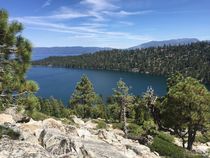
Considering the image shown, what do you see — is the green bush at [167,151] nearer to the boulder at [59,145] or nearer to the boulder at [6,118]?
the boulder at [59,145]

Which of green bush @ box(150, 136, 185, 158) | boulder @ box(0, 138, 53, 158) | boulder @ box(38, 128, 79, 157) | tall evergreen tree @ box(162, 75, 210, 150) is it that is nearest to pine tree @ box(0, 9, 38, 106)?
boulder @ box(0, 138, 53, 158)

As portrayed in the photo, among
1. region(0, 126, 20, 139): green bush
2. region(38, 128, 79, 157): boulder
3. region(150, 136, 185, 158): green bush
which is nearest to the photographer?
region(38, 128, 79, 157): boulder

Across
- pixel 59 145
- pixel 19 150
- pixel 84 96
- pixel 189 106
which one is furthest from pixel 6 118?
pixel 84 96

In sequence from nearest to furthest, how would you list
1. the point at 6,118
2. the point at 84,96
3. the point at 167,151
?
the point at 167,151, the point at 6,118, the point at 84,96

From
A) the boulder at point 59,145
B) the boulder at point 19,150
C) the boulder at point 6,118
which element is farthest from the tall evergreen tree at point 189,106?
the boulder at point 19,150

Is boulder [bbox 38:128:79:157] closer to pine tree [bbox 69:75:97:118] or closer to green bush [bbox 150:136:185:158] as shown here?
green bush [bbox 150:136:185:158]

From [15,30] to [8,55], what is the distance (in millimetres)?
1402

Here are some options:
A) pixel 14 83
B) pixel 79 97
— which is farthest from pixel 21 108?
pixel 79 97

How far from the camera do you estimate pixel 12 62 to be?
15.5 m

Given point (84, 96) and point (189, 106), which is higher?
point (189, 106)

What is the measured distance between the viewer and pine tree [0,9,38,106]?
49.3 feet

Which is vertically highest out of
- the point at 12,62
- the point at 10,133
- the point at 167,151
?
the point at 12,62

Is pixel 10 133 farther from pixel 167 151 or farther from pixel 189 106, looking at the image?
pixel 189 106

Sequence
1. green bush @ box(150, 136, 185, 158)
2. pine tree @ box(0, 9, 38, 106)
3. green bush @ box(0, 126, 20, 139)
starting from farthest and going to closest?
green bush @ box(150, 136, 185, 158)
green bush @ box(0, 126, 20, 139)
pine tree @ box(0, 9, 38, 106)
